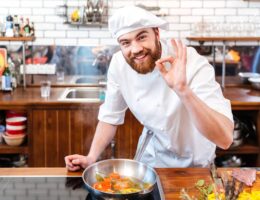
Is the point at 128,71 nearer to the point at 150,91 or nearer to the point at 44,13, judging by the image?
the point at 150,91

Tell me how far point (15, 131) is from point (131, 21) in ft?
6.83

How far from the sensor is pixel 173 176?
1.84 m

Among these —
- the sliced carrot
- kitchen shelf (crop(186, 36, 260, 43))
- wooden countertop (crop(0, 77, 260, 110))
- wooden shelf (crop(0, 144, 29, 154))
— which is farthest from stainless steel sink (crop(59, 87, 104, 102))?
the sliced carrot

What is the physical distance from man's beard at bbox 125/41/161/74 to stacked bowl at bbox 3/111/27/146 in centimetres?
192

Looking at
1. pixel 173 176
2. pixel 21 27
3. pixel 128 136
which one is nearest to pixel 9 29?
pixel 21 27

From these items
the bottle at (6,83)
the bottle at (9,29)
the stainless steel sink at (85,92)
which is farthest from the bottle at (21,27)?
the stainless steel sink at (85,92)

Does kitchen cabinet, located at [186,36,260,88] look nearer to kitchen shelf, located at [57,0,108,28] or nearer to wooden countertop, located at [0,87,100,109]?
kitchen shelf, located at [57,0,108,28]

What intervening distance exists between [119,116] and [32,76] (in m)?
2.04

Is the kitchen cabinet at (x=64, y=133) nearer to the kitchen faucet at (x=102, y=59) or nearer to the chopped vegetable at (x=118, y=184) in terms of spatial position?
the kitchen faucet at (x=102, y=59)

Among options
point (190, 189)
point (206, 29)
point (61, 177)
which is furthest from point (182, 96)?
point (206, 29)

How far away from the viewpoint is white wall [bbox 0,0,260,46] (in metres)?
4.06

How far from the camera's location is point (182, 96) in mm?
1643

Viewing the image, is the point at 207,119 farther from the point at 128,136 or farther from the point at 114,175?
the point at 128,136

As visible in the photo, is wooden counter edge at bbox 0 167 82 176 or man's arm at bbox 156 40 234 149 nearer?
man's arm at bbox 156 40 234 149
